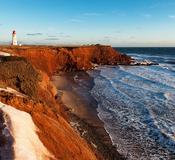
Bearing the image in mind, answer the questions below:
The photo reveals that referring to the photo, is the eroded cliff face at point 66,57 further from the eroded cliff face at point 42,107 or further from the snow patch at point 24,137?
the snow patch at point 24,137

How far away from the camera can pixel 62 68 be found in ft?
184

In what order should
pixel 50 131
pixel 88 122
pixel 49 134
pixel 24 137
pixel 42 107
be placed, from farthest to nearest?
1. pixel 88 122
2. pixel 42 107
3. pixel 50 131
4. pixel 49 134
5. pixel 24 137

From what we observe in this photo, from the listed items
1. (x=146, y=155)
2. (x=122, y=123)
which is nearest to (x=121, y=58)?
(x=122, y=123)

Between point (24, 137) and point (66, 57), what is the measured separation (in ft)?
169

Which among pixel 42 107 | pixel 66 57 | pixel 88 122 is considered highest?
pixel 42 107

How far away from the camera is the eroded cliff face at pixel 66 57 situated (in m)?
45.8

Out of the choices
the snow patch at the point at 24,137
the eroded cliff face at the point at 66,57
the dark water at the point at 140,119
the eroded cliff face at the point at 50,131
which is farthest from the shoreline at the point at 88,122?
the eroded cliff face at the point at 66,57

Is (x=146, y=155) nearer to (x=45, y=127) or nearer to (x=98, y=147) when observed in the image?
(x=98, y=147)

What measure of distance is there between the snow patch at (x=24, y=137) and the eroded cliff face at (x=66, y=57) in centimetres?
2673

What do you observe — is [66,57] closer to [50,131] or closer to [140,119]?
[140,119]

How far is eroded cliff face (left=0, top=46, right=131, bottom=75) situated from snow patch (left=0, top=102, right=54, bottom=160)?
2673cm

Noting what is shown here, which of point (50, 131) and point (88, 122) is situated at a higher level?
point (50, 131)

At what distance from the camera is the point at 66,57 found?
59312 millimetres

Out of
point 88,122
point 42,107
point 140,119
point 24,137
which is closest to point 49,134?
point 24,137
